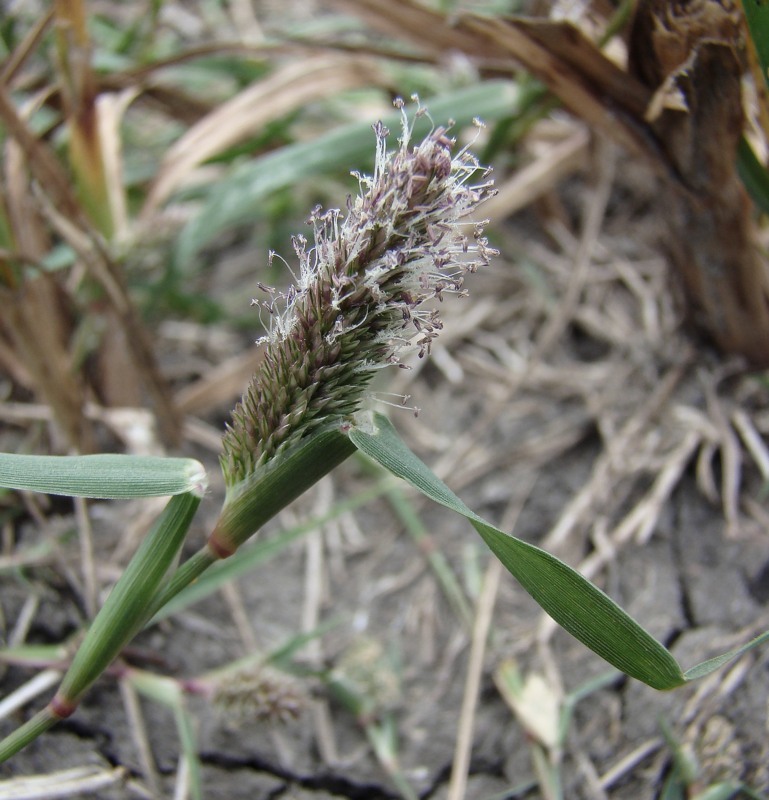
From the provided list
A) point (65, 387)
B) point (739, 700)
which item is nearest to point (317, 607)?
point (65, 387)

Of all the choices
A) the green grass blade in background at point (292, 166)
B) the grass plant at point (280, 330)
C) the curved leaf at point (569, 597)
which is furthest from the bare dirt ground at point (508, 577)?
the curved leaf at point (569, 597)

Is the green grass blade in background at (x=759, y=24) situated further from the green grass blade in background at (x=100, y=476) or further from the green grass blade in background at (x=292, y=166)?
the green grass blade in background at (x=100, y=476)

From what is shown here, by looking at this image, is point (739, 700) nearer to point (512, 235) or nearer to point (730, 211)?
point (730, 211)

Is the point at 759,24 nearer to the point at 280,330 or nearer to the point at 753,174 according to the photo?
the point at 753,174

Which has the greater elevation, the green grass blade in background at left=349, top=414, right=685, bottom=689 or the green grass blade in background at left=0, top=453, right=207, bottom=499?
the green grass blade in background at left=0, top=453, right=207, bottom=499

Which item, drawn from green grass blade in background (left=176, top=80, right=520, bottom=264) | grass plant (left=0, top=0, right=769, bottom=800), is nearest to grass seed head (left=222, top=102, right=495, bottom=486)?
grass plant (left=0, top=0, right=769, bottom=800)

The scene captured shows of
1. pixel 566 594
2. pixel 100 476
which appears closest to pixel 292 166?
pixel 100 476

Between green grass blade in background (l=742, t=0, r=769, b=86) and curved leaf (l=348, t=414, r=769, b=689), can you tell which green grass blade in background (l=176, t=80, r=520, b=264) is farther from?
curved leaf (l=348, t=414, r=769, b=689)
